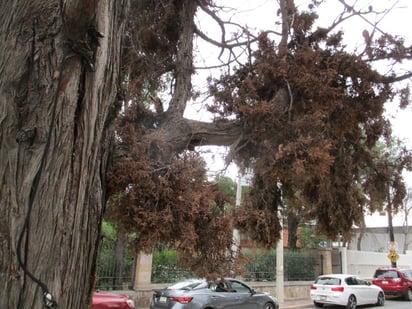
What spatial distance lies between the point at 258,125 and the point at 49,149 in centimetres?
333

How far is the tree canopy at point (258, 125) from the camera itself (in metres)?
3.94

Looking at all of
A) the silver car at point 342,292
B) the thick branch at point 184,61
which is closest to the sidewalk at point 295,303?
the silver car at point 342,292

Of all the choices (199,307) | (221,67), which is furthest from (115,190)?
(199,307)

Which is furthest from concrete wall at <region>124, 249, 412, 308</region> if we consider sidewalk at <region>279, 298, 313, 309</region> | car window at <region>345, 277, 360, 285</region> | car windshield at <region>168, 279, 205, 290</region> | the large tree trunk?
the large tree trunk

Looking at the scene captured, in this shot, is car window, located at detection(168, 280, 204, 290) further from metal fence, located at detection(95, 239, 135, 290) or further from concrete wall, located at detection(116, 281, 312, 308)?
concrete wall, located at detection(116, 281, 312, 308)

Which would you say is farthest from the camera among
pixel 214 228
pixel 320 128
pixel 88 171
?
pixel 320 128

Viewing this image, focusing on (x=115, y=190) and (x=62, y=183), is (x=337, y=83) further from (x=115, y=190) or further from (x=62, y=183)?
(x=62, y=183)

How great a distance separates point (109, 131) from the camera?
9.82 feet

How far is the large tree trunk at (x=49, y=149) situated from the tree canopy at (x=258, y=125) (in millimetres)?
1173

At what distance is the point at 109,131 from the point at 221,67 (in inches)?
164

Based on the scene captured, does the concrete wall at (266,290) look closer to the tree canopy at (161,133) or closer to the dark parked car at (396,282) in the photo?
the dark parked car at (396,282)

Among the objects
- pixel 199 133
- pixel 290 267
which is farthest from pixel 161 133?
pixel 290 267

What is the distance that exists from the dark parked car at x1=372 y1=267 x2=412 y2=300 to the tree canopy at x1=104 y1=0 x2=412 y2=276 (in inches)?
619

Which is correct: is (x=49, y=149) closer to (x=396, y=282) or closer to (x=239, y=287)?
(x=239, y=287)
